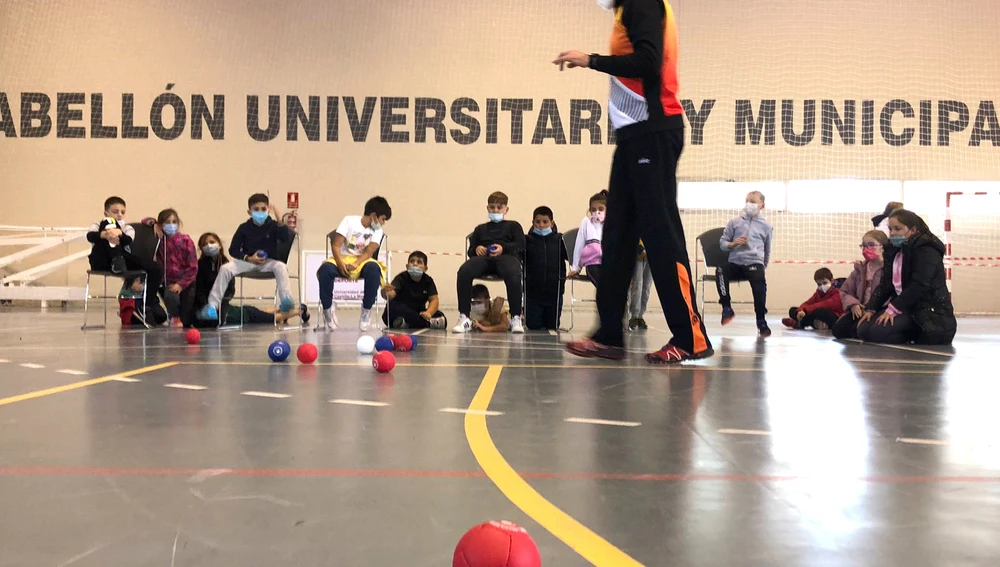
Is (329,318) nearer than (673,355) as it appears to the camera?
No

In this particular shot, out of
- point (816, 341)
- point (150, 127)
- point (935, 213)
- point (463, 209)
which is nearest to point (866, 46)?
point (935, 213)

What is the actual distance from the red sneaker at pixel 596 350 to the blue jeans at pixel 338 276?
11.6 feet

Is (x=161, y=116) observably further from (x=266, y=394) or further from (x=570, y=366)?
(x=266, y=394)

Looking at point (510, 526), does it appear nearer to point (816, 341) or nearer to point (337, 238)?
point (816, 341)

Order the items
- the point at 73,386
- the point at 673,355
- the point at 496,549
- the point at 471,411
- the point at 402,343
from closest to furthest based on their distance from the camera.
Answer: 1. the point at 496,549
2. the point at 471,411
3. the point at 73,386
4. the point at 673,355
5. the point at 402,343

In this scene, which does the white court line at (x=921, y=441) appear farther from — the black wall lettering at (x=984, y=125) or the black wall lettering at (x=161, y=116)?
the black wall lettering at (x=984, y=125)

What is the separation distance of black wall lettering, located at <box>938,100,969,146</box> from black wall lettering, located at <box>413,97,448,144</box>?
8035 millimetres

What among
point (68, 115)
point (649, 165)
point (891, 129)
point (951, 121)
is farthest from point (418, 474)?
point (951, 121)

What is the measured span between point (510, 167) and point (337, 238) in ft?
20.1

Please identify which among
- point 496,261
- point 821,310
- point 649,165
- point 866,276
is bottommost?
point 821,310

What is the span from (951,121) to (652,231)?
11.7 metres

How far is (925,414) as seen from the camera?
8.98 feet

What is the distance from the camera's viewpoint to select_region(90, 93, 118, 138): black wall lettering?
1309cm

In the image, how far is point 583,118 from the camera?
13.4m
